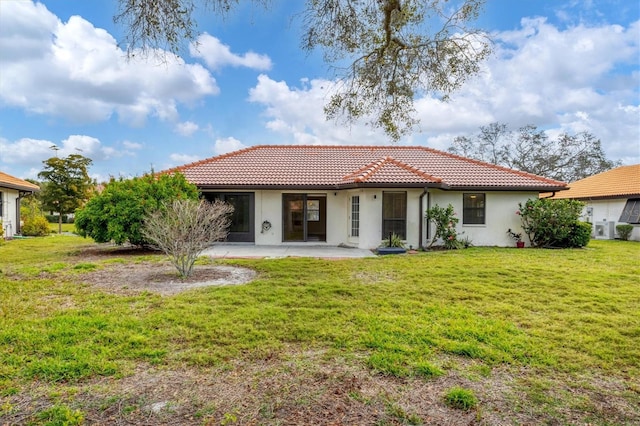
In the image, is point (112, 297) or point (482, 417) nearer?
point (482, 417)

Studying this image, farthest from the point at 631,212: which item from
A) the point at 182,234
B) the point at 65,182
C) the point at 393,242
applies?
the point at 65,182

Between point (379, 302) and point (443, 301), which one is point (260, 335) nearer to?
point (379, 302)

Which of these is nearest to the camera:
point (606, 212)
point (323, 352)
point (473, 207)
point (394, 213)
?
point (323, 352)

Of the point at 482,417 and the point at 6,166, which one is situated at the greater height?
the point at 6,166

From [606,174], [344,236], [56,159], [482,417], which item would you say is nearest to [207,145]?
[344,236]

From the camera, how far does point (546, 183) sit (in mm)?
15047

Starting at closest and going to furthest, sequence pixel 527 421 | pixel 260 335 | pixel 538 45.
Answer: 1. pixel 527 421
2. pixel 260 335
3. pixel 538 45

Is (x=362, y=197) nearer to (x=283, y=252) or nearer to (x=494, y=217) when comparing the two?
(x=283, y=252)

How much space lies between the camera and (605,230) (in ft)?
67.3

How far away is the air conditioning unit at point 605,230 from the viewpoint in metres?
20.1

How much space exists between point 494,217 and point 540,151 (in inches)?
1062

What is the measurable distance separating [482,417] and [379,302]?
326 cm

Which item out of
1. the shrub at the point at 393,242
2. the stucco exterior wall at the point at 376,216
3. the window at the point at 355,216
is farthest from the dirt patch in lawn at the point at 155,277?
the window at the point at 355,216

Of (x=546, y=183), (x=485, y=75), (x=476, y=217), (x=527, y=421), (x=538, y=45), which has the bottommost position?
(x=527, y=421)
